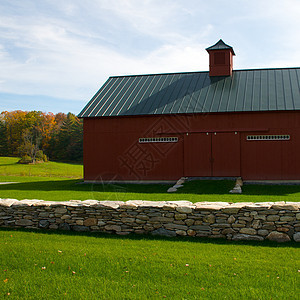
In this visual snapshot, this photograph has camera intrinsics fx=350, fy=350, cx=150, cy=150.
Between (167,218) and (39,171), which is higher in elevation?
(167,218)

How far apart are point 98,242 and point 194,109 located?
12.4 metres

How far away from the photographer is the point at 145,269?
6.50 meters

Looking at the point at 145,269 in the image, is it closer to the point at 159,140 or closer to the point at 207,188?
the point at 207,188

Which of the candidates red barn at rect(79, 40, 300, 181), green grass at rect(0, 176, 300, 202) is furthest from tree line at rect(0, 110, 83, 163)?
green grass at rect(0, 176, 300, 202)

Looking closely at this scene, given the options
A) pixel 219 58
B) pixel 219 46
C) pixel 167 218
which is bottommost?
pixel 167 218

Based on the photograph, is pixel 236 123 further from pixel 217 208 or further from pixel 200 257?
pixel 200 257

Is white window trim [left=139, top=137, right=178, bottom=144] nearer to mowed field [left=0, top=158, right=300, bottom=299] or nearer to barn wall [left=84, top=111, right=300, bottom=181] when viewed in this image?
barn wall [left=84, top=111, right=300, bottom=181]

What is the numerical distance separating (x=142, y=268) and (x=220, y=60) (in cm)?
1825

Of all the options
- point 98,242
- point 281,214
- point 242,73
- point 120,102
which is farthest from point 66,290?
point 242,73

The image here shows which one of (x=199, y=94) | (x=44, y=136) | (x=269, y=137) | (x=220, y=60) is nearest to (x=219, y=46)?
(x=220, y=60)

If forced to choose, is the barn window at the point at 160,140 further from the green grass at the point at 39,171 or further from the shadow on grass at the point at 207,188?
the green grass at the point at 39,171

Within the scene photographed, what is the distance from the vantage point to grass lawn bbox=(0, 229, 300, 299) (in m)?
5.63

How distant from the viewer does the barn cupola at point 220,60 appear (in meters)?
22.2

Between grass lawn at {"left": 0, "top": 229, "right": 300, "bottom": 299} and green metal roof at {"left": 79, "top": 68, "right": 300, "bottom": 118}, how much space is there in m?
12.1
